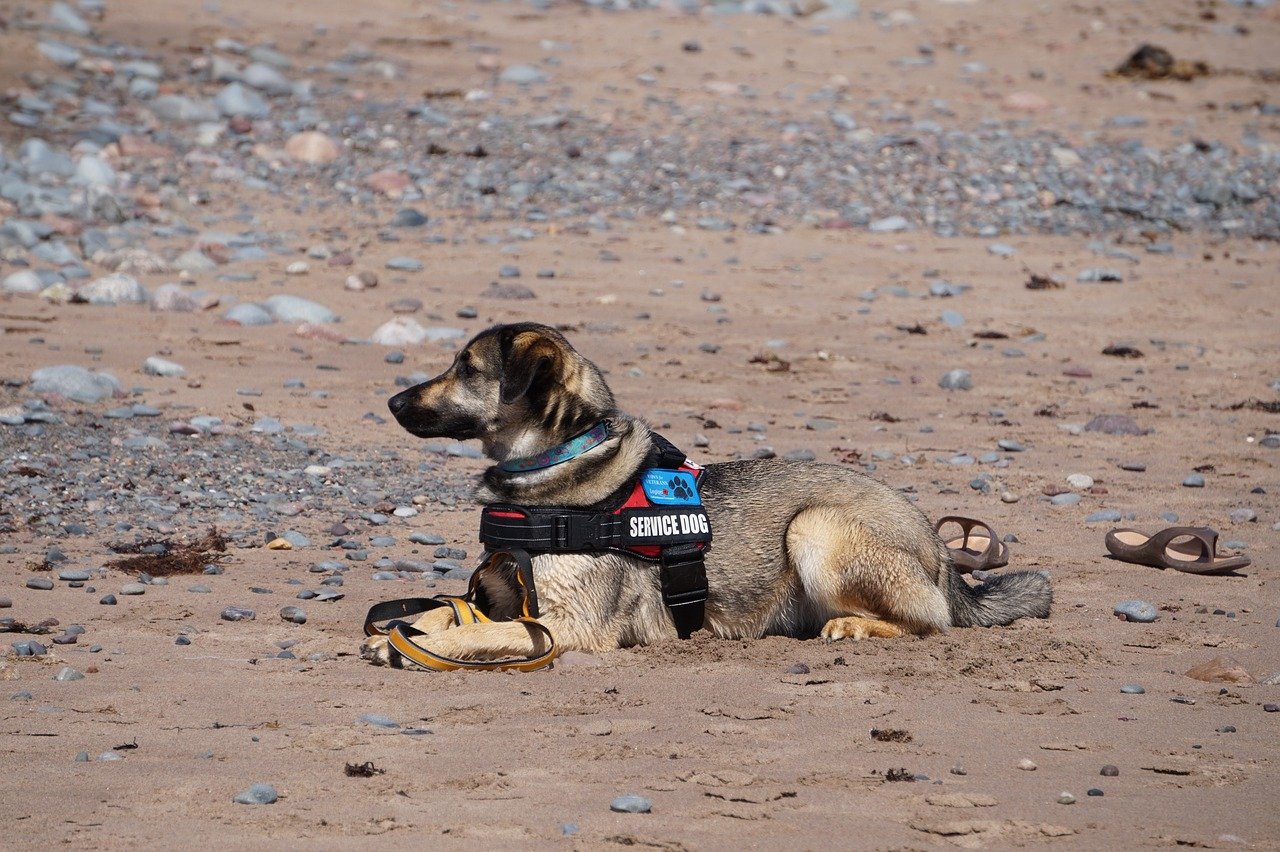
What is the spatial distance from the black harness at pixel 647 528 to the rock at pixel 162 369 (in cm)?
518

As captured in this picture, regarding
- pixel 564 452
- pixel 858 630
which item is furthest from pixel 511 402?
pixel 858 630

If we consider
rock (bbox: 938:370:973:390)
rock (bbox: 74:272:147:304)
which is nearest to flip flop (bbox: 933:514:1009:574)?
rock (bbox: 938:370:973:390)

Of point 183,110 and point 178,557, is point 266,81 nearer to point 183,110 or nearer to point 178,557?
point 183,110

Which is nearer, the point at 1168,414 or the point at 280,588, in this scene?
the point at 280,588

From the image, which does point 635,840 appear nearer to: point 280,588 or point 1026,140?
point 280,588

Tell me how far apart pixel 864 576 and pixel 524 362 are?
1.78 meters

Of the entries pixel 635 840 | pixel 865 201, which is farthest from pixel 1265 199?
pixel 635 840

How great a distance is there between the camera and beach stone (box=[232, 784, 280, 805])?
4523 mm

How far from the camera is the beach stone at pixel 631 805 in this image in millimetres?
4551

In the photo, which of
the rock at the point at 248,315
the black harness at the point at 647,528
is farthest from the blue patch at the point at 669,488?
the rock at the point at 248,315

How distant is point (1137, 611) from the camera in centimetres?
696

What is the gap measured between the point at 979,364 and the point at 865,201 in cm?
469

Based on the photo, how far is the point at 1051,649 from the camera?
641 centimetres

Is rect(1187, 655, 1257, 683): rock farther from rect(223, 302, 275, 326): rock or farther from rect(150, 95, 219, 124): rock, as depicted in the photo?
rect(150, 95, 219, 124): rock
